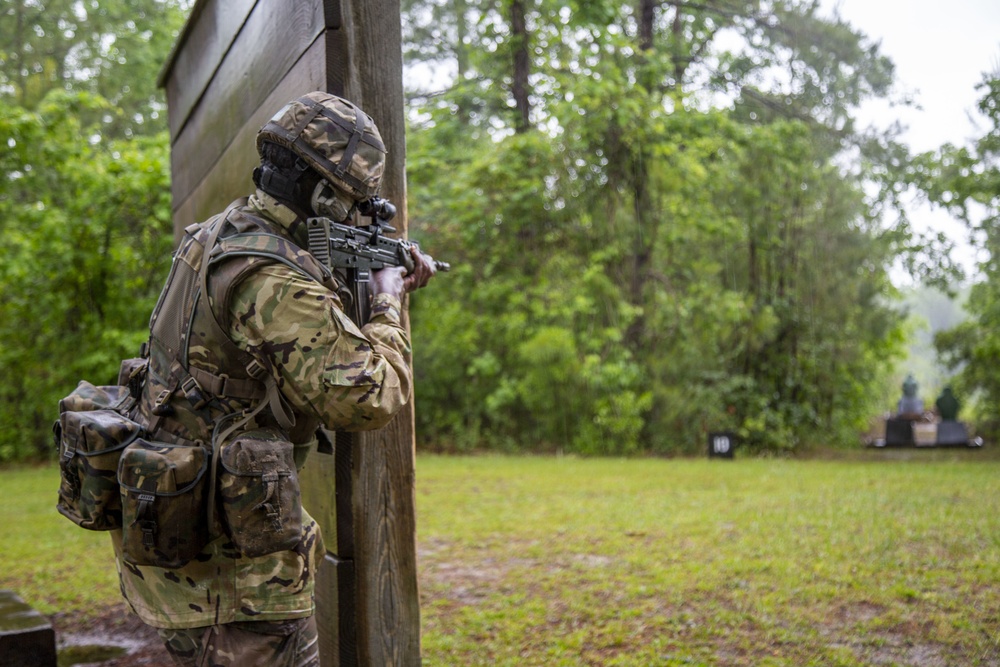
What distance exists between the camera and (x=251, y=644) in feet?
6.68

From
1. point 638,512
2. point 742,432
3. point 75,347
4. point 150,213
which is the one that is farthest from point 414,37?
point 638,512

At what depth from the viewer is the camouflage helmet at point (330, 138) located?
2.12m

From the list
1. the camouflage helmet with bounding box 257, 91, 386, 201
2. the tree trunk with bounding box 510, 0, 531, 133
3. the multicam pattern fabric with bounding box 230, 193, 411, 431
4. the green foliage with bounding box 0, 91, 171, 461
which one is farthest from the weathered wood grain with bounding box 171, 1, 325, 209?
the tree trunk with bounding box 510, 0, 531, 133

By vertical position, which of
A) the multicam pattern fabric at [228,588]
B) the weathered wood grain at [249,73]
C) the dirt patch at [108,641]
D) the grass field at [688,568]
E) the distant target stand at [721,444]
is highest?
the weathered wood grain at [249,73]

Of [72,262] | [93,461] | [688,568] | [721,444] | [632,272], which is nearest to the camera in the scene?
[93,461]

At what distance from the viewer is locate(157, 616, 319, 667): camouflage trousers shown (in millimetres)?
2025

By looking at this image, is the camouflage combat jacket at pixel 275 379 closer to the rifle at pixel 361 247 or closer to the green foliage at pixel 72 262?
the rifle at pixel 361 247

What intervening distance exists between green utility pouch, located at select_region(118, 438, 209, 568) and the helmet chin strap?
2.26ft

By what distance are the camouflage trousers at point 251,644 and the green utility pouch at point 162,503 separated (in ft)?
0.69

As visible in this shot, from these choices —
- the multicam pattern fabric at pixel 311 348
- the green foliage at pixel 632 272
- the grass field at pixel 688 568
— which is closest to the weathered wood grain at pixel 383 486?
the multicam pattern fabric at pixel 311 348

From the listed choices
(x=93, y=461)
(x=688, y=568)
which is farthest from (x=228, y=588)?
(x=688, y=568)

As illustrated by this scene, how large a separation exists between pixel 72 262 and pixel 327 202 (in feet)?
34.9

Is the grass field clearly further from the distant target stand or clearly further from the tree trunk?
the tree trunk

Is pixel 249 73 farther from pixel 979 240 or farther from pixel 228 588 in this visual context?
pixel 979 240
